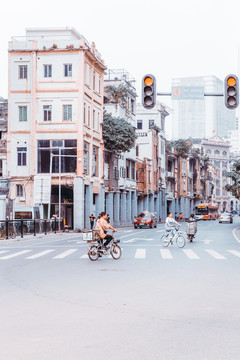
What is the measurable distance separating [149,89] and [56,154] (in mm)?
37521

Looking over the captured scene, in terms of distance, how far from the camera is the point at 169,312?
9766 millimetres

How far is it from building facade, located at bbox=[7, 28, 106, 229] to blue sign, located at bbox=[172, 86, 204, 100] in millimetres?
34804

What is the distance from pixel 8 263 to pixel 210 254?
8396 millimetres

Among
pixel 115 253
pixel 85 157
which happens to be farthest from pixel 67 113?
pixel 115 253

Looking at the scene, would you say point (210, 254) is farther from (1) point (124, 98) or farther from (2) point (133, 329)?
(1) point (124, 98)

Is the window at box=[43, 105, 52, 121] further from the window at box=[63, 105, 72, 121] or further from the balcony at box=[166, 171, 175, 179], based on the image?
the balcony at box=[166, 171, 175, 179]

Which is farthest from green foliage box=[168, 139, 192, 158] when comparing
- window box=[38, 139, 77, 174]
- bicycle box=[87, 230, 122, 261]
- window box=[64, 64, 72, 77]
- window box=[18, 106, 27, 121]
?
bicycle box=[87, 230, 122, 261]

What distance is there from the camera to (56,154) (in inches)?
2140

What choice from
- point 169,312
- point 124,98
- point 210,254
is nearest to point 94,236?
point 210,254

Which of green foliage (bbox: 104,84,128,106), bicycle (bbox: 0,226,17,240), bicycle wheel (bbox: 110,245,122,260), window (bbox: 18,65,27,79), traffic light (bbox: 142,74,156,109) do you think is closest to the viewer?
→ traffic light (bbox: 142,74,156,109)

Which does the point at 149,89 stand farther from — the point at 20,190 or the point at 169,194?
the point at 169,194

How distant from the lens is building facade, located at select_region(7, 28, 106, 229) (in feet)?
178

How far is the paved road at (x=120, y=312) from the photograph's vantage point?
7.04 meters

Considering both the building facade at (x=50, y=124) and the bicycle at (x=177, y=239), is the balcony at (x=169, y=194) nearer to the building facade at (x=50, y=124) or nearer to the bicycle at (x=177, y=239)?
the building facade at (x=50, y=124)
